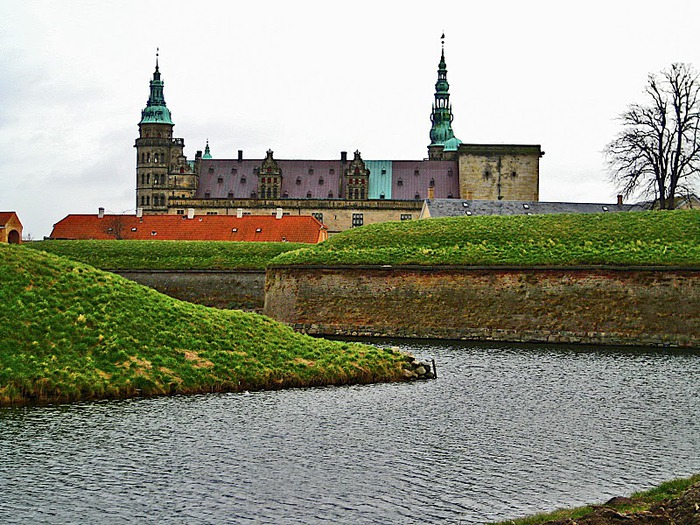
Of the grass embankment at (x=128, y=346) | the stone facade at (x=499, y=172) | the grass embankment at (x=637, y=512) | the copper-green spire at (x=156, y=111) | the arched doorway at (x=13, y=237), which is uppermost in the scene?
the copper-green spire at (x=156, y=111)

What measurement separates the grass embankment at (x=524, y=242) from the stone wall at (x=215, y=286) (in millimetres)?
5064

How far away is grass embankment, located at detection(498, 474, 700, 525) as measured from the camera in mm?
8703

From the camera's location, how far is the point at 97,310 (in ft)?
65.7

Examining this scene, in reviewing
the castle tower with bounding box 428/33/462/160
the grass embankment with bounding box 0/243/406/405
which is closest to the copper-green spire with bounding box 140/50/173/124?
the castle tower with bounding box 428/33/462/160

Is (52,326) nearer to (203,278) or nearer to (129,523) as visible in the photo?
(129,523)

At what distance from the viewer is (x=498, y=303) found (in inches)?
1300

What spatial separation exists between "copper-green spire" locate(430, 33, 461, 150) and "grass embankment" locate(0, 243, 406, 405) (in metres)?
83.4

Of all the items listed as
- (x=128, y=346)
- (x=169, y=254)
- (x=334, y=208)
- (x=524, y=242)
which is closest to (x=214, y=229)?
(x=169, y=254)

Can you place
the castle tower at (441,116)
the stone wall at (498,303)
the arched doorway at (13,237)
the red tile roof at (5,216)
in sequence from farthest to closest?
the castle tower at (441,116) → the arched doorway at (13,237) → the red tile roof at (5,216) → the stone wall at (498,303)

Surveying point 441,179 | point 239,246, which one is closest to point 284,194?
point 441,179

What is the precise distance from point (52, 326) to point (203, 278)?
2441cm

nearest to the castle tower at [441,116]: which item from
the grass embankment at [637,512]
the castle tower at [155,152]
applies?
the castle tower at [155,152]

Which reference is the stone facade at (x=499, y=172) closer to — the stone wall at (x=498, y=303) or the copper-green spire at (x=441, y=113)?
the copper-green spire at (x=441, y=113)

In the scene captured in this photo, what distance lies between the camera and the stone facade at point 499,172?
82875 millimetres
